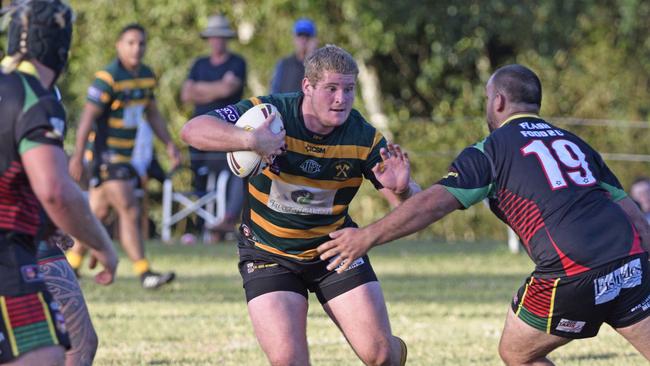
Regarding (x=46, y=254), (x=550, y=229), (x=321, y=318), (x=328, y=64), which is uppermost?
(x=328, y=64)

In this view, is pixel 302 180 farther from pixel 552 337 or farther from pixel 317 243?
pixel 552 337

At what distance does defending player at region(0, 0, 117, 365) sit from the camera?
156 inches

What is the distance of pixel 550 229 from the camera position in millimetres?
5285

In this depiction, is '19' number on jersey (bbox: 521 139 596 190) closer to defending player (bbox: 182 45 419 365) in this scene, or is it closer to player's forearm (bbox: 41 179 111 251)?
defending player (bbox: 182 45 419 365)

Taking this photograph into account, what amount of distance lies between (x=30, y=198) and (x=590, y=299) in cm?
243

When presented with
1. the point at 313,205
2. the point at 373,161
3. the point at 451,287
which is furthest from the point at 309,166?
the point at 451,287

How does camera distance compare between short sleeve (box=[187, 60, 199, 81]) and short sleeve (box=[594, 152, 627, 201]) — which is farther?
short sleeve (box=[187, 60, 199, 81])

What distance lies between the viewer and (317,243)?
5891mm

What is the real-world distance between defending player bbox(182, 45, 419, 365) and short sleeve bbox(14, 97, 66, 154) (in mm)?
1567

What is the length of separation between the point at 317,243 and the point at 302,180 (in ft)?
1.05

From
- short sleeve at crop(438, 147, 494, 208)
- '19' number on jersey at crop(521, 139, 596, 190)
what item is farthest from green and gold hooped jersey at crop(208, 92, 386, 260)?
'19' number on jersey at crop(521, 139, 596, 190)

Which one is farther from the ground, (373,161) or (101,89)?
(373,161)

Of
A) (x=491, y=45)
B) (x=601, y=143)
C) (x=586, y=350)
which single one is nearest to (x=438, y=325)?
(x=586, y=350)

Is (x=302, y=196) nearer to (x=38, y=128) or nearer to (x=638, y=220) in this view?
(x=638, y=220)
